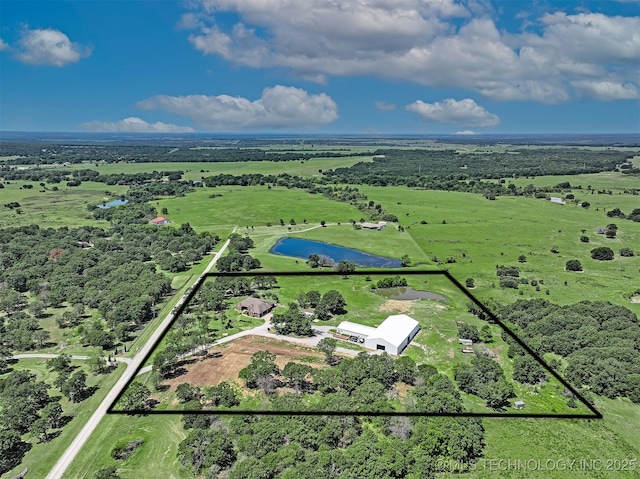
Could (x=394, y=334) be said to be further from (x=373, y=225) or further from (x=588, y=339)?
(x=373, y=225)

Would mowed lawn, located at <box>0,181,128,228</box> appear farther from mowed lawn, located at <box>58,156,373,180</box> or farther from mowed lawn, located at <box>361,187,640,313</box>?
mowed lawn, located at <box>361,187,640,313</box>

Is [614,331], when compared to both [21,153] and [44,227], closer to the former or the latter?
[44,227]

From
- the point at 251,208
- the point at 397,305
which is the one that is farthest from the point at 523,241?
the point at 251,208

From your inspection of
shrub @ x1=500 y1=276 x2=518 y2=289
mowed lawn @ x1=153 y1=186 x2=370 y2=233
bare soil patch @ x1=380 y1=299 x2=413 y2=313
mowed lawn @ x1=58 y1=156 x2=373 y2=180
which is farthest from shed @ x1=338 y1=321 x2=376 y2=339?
mowed lawn @ x1=58 y1=156 x2=373 y2=180

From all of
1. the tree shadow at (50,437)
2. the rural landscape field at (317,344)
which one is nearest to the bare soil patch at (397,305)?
the rural landscape field at (317,344)

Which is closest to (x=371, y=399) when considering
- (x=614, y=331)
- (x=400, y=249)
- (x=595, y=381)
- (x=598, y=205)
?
(x=595, y=381)

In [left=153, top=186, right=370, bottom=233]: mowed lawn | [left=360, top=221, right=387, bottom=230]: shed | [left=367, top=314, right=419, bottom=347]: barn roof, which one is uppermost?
[left=153, top=186, right=370, bottom=233]: mowed lawn
